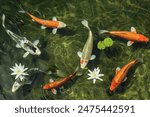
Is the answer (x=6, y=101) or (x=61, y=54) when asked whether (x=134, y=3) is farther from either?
(x=6, y=101)

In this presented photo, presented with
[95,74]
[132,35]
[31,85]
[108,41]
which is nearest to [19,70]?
[31,85]

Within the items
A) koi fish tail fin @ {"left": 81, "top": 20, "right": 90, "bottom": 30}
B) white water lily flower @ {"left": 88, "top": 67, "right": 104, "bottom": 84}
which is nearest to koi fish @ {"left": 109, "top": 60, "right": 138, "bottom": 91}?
white water lily flower @ {"left": 88, "top": 67, "right": 104, "bottom": 84}

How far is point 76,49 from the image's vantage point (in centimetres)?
346

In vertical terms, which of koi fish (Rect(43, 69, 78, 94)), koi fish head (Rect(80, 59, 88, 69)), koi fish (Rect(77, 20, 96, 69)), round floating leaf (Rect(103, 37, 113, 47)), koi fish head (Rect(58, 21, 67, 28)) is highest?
koi fish head (Rect(58, 21, 67, 28))

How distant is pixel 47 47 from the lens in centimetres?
347

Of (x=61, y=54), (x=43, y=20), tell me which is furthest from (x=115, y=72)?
(x=43, y=20)

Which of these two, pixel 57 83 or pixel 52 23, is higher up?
pixel 52 23

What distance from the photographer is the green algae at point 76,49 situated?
11.3 feet

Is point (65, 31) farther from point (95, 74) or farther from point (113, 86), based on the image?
point (113, 86)

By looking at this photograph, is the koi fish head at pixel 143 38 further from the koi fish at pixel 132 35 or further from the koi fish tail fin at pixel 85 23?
the koi fish tail fin at pixel 85 23

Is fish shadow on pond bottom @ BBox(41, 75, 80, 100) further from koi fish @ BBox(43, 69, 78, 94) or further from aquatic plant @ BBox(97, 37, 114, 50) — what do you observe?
Result: aquatic plant @ BBox(97, 37, 114, 50)

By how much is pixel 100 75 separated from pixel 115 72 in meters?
0.11

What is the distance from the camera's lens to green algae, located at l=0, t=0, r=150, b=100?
3443 millimetres

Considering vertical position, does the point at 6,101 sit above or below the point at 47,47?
below
